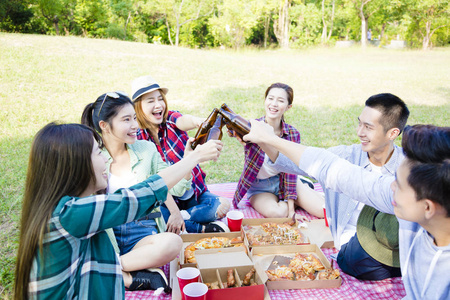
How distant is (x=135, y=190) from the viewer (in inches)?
71.0

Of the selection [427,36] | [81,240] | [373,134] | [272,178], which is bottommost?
[272,178]

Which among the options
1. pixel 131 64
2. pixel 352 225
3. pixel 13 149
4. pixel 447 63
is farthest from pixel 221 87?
pixel 447 63

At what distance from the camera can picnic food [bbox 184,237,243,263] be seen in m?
3.08

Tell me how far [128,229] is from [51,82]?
9.52 metres

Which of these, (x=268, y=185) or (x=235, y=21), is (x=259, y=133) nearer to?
(x=268, y=185)

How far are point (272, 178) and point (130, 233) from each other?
193 cm

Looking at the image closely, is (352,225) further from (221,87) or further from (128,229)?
(221,87)

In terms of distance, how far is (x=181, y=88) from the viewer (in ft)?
40.3

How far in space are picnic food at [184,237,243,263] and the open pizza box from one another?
0.13m

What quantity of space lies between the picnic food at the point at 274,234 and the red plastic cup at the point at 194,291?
0.96m

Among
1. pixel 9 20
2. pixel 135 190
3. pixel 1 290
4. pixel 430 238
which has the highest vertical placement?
pixel 9 20

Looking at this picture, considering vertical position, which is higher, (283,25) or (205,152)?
(283,25)

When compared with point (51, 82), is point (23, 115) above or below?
below

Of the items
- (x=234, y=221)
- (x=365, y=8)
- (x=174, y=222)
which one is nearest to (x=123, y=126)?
(x=174, y=222)
